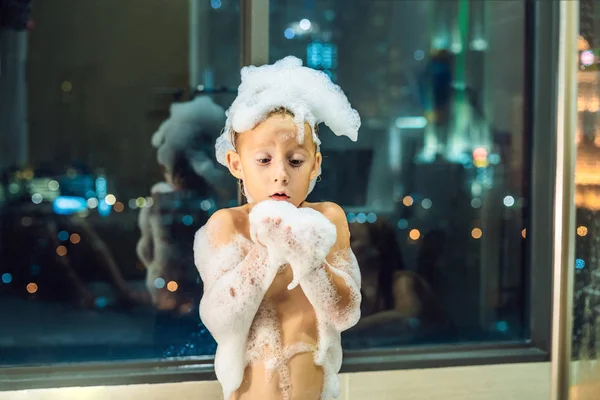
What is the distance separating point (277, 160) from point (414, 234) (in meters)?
1.64

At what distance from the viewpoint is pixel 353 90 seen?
2.56 metres

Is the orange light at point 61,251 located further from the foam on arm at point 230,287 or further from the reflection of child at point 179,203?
the foam on arm at point 230,287

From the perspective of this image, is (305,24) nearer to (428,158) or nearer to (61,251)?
(428,158)

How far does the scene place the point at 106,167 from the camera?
244 centimetres

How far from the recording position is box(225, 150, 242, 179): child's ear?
1.30 metres

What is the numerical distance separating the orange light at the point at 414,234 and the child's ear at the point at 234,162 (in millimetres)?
1572

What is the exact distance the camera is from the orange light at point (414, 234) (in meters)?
2.73

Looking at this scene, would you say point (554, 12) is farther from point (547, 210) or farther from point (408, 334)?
point (408, 334)

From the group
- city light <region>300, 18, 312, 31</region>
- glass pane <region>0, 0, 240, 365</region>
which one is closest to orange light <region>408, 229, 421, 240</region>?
glass pane <region>0, 0, 240, 365</region>

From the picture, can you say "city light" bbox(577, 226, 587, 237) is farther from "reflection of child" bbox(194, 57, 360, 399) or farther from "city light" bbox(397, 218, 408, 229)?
"reflection of child" bbox(194, 57, 360, 399)

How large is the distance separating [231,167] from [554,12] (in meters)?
1.53

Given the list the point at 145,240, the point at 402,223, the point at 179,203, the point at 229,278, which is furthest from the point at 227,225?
the point at 402,223

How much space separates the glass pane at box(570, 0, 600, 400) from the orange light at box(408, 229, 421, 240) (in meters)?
0.82

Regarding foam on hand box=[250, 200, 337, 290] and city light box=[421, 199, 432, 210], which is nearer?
foam on hand box=[250, 200, 337, 290]
